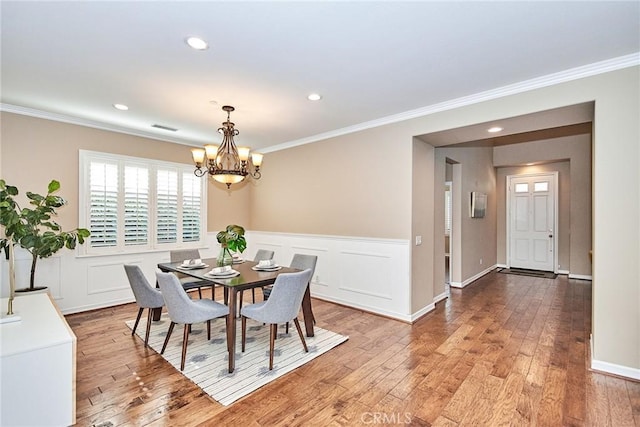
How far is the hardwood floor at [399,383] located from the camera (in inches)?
84.9

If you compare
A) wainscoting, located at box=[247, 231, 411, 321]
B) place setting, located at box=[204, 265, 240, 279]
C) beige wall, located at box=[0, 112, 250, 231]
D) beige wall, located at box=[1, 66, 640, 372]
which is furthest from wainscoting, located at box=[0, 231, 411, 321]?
place setting, located at box=[204, 265, 240, 279]

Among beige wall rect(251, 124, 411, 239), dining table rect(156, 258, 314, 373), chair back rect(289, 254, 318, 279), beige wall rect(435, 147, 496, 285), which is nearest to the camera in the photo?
dining table rect(156, 258, 314, 373)

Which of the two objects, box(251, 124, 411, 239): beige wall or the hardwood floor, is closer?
the hardwood floor

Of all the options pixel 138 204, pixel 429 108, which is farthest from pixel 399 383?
pixel 138 204

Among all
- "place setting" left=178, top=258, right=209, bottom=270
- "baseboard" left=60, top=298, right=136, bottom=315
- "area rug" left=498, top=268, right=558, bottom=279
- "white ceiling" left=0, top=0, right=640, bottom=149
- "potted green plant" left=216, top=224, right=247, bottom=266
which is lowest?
"baseboard" left=60, top=298, right=136, bottom=315

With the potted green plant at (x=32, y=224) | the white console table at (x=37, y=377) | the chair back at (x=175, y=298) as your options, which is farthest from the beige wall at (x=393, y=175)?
the white console table at (x=37, y=377)

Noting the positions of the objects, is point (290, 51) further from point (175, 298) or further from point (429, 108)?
point (175, 298)

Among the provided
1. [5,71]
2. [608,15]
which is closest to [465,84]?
[608,15]

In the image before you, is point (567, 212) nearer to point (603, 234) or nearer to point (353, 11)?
point (603, 234)

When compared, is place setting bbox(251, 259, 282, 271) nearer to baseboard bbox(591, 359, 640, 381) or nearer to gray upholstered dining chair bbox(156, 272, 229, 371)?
gray upholstered dining chair bbox(156, 272, 229, 371)

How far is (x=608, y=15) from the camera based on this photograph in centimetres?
204

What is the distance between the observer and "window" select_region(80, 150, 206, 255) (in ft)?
14.7

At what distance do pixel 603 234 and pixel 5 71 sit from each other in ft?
18.4

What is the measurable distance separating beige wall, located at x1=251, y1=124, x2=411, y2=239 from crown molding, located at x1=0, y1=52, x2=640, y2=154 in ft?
0.38
